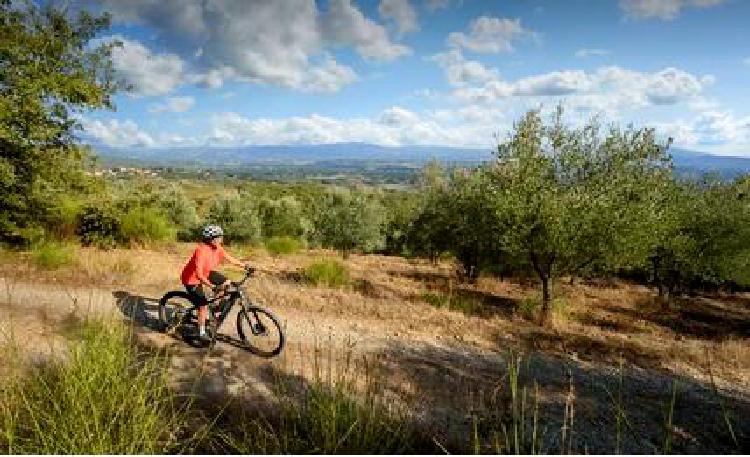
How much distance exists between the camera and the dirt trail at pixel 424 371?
970 centimetres

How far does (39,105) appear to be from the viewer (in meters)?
19.0

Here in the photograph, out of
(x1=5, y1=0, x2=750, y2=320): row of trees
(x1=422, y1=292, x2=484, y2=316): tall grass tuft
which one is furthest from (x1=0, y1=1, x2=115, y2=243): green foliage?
(x1=422, y1=292, x2=484, y2=316): tall grass tuft

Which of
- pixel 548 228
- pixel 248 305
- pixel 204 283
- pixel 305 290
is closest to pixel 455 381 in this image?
pixel 248 305

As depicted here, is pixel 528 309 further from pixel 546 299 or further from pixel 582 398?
pixel 582 398

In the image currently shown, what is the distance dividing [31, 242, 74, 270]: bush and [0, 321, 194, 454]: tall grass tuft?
13.3m

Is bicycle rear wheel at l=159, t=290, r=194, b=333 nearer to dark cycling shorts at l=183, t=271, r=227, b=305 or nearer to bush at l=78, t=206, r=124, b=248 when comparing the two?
dark cycling shorts at l=183, t=271, r=227, b=305

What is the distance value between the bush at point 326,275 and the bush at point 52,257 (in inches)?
311

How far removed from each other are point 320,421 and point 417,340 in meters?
9.91

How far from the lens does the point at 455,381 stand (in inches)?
473

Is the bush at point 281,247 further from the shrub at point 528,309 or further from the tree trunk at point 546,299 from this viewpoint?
the tree trunk at point 546,299

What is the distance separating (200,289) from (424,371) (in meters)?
4.92

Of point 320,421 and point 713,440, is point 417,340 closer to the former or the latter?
point 713,440

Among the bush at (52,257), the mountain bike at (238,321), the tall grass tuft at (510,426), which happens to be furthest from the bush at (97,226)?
the tall grass tuft at (510,426)

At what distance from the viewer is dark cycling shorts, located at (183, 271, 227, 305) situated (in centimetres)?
1171
